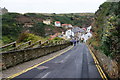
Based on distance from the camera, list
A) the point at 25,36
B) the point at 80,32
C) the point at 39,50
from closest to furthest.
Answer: the point at 39,50, the point at 25,36, the point at 80,32

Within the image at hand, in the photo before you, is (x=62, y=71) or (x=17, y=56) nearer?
(x=62, y=71)

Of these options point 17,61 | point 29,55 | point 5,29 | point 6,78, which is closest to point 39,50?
point 29,55

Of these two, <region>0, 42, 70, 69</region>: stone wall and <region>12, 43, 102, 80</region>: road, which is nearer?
<region>12, 43, 102, 80</region>: road

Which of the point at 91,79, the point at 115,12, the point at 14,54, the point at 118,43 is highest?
the point at 115,12

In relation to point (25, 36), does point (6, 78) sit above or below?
below

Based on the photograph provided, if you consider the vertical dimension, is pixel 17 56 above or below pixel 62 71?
above

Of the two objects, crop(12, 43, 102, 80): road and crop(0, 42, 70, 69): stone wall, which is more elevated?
crop(0, 42, 70, 69): stone wall

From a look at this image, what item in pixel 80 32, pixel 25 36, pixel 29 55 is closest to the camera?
pixel 29 55

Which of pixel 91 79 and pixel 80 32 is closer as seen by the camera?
pixel 91 79

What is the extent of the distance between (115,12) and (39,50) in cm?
1204

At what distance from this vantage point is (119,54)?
9195mm

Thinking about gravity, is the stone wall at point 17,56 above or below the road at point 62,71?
above

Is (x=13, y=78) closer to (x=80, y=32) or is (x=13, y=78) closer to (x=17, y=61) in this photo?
(x=17, y=61)

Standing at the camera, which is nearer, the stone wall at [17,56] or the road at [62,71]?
the road at [62,71]
